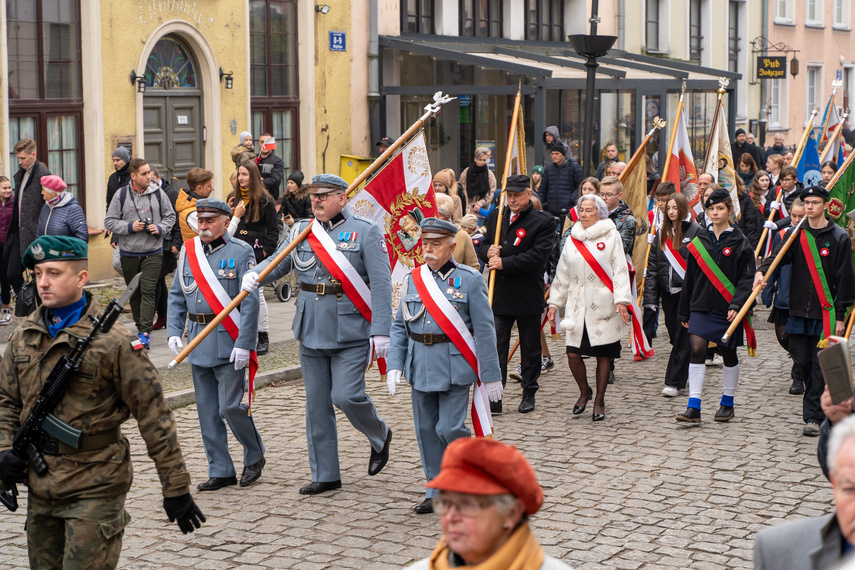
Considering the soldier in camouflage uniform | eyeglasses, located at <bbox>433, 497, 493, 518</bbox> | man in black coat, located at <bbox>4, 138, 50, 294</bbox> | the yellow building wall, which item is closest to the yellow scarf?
eyeglasses, located at <bbox>433, 497, 493, 518</bbox>

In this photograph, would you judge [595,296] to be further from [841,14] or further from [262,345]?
[841,14]

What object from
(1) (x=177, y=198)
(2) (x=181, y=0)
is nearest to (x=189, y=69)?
(2) (x=181, y=0)

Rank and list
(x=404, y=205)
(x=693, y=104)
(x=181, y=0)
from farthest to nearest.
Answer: (x=693, y=104) < (x=181, y=0) < (x=404, y=205)

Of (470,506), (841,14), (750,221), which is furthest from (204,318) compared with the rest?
(841,14)

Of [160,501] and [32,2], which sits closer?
[160,501]

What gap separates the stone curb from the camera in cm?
971

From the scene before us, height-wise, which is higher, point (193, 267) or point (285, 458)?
point (193, 267)

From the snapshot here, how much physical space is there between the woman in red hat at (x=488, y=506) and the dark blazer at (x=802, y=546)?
0.52 m

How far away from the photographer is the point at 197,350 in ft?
25.0

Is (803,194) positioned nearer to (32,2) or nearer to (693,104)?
(32,2)

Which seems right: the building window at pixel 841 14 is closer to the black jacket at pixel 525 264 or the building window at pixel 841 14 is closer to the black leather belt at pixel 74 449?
the black jacket at pixel 525 264

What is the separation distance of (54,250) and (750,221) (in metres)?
10.7

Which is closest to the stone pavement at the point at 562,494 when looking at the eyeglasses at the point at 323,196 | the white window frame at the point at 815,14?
the eyeglasses at the point at 323,196

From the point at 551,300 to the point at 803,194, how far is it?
2.05m
